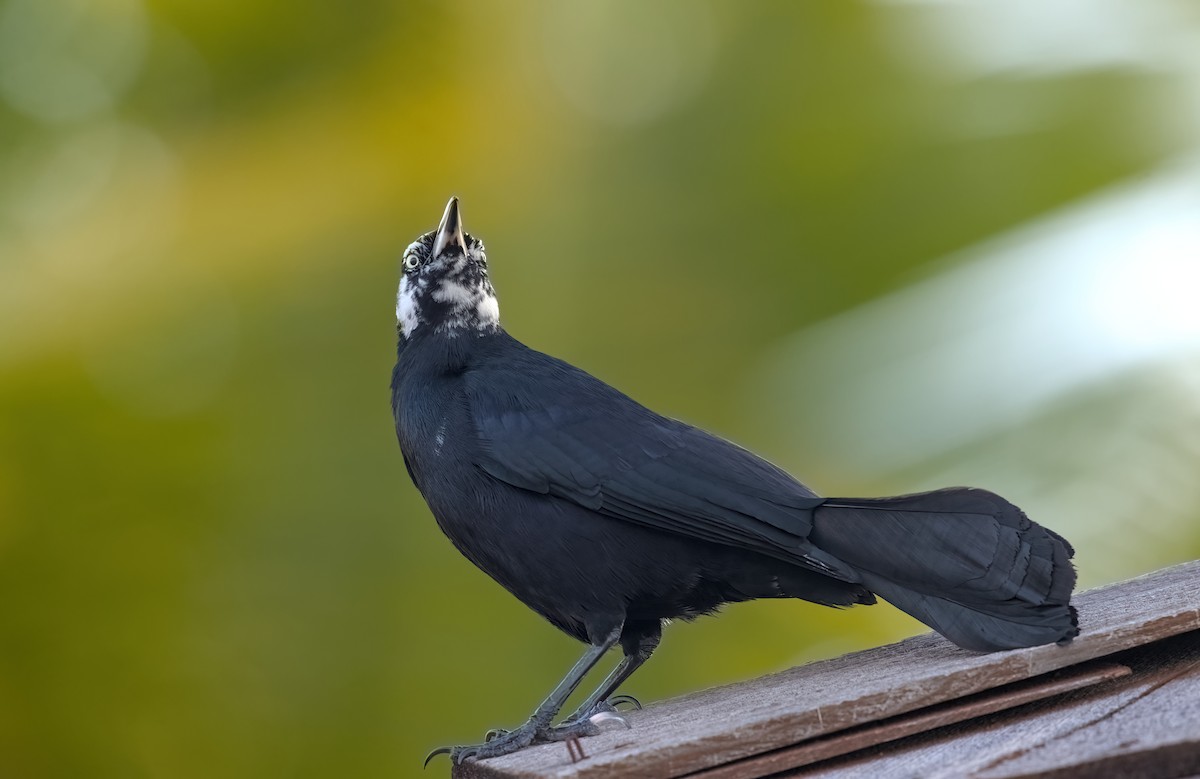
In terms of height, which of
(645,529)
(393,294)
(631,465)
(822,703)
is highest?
(393,294)

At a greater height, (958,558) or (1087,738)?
(958,558)

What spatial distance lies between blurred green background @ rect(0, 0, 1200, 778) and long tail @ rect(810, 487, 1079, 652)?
3.21 metres

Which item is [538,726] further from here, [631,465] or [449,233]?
[449,233]

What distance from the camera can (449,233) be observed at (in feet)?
12.8

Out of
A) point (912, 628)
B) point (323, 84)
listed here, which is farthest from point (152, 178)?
point (912, 628)

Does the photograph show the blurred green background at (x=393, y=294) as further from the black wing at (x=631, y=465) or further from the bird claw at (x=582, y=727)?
the bird claw at (x=582, y=727)

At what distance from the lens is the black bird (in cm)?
264

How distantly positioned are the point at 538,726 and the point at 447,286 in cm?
141

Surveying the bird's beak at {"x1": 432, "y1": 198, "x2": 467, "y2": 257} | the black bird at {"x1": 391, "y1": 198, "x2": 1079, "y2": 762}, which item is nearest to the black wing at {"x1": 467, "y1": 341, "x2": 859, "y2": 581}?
the black bird at {"x1": 391, "y1": 198, "x2": 1079, "y2": 762}

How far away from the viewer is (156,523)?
6637 mm

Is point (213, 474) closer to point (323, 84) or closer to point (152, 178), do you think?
point (152, 178)

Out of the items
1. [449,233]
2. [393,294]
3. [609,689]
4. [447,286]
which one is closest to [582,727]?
[609,689]

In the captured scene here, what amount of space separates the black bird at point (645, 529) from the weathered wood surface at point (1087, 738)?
17cm

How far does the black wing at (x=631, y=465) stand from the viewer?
9.38 feet
